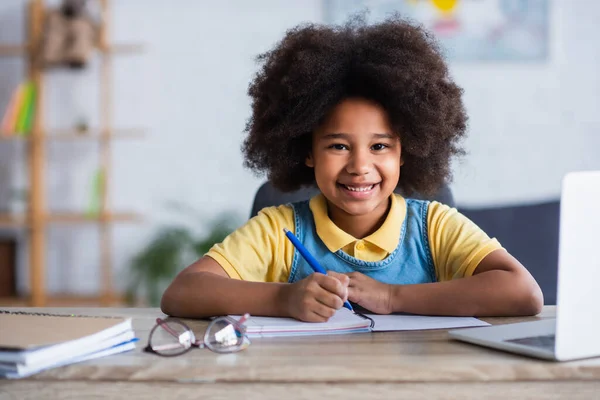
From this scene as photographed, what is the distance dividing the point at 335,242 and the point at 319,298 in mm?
340

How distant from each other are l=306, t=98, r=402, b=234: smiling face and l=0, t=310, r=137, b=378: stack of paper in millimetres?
516

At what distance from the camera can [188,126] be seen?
4.20 metres

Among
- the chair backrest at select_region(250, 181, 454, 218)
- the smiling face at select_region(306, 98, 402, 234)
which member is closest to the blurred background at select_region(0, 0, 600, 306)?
the chair backrest at select_region(250, 181, 454, 218)

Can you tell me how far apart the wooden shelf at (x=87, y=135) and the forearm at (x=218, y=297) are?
2942mm

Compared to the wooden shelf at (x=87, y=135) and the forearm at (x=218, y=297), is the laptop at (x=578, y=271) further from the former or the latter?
the wooden shelf at (x=87, y=135)

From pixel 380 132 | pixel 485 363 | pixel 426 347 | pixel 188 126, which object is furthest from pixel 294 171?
pixel 188 126

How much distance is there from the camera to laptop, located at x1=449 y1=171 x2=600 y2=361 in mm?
782

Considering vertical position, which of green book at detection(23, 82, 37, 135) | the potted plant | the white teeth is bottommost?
the potted plant

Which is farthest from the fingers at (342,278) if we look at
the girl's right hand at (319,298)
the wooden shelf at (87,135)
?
the wooden shelf at (87,135)

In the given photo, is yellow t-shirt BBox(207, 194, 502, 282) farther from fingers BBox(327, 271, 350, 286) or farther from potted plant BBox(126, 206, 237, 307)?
potted plant BBox(126, 206, 237, 307)

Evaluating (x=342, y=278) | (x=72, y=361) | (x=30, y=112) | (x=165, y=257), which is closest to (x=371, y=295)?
(x=342, y=278)

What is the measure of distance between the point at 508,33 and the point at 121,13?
2118 mm

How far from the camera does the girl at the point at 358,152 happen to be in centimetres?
133

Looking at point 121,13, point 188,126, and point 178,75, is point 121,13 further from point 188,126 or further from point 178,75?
point 188,126
